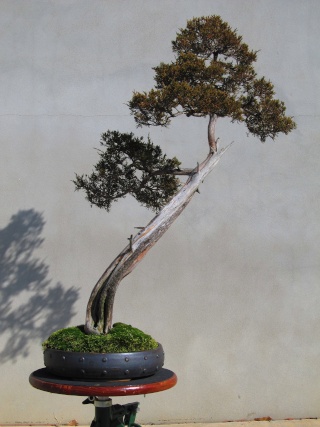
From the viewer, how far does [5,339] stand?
372 centimetres

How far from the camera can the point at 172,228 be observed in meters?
3.86

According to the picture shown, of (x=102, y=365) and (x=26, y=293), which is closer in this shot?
(x=102, y=365)

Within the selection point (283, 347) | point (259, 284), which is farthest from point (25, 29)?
point (283, 347)

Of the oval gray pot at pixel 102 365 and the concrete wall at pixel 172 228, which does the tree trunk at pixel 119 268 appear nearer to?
the oval gray pot at pixel 102 365

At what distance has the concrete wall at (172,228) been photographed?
3785mm

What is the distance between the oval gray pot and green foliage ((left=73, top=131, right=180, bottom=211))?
0.84 meters

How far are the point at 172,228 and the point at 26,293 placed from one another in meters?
0.93

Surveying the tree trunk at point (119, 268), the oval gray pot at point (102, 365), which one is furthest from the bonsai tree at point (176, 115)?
the oval gray pot at point (102, 365)

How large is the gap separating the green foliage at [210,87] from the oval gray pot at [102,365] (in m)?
0.97

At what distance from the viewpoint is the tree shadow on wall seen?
3730 mm

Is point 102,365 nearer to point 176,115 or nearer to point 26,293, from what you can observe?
point 176,115

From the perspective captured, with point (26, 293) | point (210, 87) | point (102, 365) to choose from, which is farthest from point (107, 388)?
point (26, 293)

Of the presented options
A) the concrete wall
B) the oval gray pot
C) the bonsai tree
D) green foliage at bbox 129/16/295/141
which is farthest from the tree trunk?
the concrete wall

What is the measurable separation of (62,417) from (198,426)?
789 millimetres
